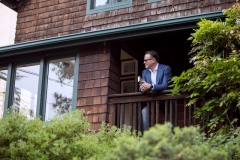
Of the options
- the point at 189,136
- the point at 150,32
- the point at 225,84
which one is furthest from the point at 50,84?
the point at 189,136

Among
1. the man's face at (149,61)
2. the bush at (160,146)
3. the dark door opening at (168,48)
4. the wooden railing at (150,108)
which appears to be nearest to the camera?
the bush at (160,146)

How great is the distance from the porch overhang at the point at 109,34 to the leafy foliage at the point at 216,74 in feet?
2.66

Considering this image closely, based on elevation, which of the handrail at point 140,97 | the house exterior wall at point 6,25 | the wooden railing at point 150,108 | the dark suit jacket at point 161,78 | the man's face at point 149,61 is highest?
the house exterior wall at point 6,25

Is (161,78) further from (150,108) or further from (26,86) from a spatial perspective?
(26,86)

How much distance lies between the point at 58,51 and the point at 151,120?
3022mm

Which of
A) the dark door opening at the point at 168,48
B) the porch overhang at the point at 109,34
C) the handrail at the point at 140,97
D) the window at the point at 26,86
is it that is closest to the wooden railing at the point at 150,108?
the handrail at the point at 140,97

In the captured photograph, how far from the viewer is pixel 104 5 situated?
35.2ft

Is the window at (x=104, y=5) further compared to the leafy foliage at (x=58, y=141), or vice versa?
the window at (x=104, y=5)

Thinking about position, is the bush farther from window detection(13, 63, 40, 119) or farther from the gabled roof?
the gabled roof

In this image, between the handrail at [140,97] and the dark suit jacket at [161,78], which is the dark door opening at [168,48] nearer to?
the handrail at [140,97]

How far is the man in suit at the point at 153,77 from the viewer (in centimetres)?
793

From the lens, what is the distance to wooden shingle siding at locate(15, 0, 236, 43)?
9.78 meters

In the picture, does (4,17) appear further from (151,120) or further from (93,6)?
(151,120)

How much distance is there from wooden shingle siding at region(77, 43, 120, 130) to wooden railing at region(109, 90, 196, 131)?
0.30 metres
